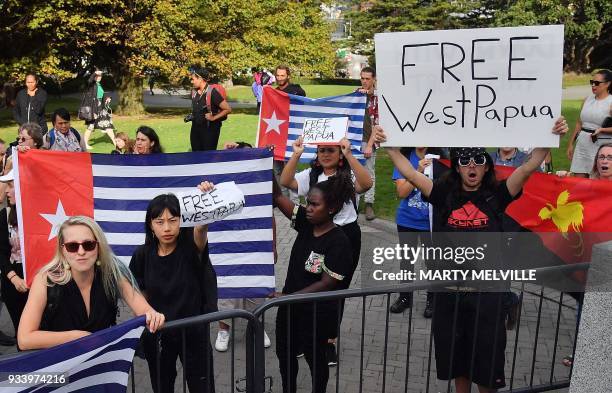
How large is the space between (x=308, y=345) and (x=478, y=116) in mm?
1745

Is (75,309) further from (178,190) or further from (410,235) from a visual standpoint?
(410,235)

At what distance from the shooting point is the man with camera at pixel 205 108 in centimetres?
1013

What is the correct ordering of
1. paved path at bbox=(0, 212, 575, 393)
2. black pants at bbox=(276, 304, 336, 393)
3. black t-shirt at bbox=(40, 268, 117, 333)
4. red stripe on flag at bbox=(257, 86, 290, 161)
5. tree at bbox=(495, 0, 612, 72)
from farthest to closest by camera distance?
tree at bbox=(495, 0, 612, 72)
red stripe on flag at bbox=(257, 86, 290, 161)
paved path at bbox=(0, 212, 575, 393)
black pants at bbox=(276, 304, 336, 393)
black t-shirt at bbox=(40, 268, 117, 333)

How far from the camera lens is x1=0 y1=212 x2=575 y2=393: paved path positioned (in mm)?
4734

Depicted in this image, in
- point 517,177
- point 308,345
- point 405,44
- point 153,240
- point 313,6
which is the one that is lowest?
point 308,345

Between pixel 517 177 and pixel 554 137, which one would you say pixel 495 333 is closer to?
pixel 517 177

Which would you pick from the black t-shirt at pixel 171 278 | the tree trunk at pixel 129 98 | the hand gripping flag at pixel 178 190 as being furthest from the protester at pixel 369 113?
the tree trunk at pixel 129 98

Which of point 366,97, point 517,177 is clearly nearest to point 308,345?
point 517,177

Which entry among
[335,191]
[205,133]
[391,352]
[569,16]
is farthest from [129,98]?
[569,16]

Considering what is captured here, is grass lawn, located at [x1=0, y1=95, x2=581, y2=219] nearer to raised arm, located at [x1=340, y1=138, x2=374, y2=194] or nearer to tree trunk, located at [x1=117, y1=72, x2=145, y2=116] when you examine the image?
tree trunk, located at [x1=117, y1=72, x2=145, y2=116]

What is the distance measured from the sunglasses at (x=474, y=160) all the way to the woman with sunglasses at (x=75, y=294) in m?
1.96

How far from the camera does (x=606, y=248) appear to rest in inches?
123

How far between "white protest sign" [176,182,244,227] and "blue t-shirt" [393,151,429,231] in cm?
228

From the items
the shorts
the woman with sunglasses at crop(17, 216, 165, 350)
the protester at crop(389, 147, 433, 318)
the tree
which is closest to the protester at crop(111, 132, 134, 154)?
the protester at crop(389, 147, 433, 318)
